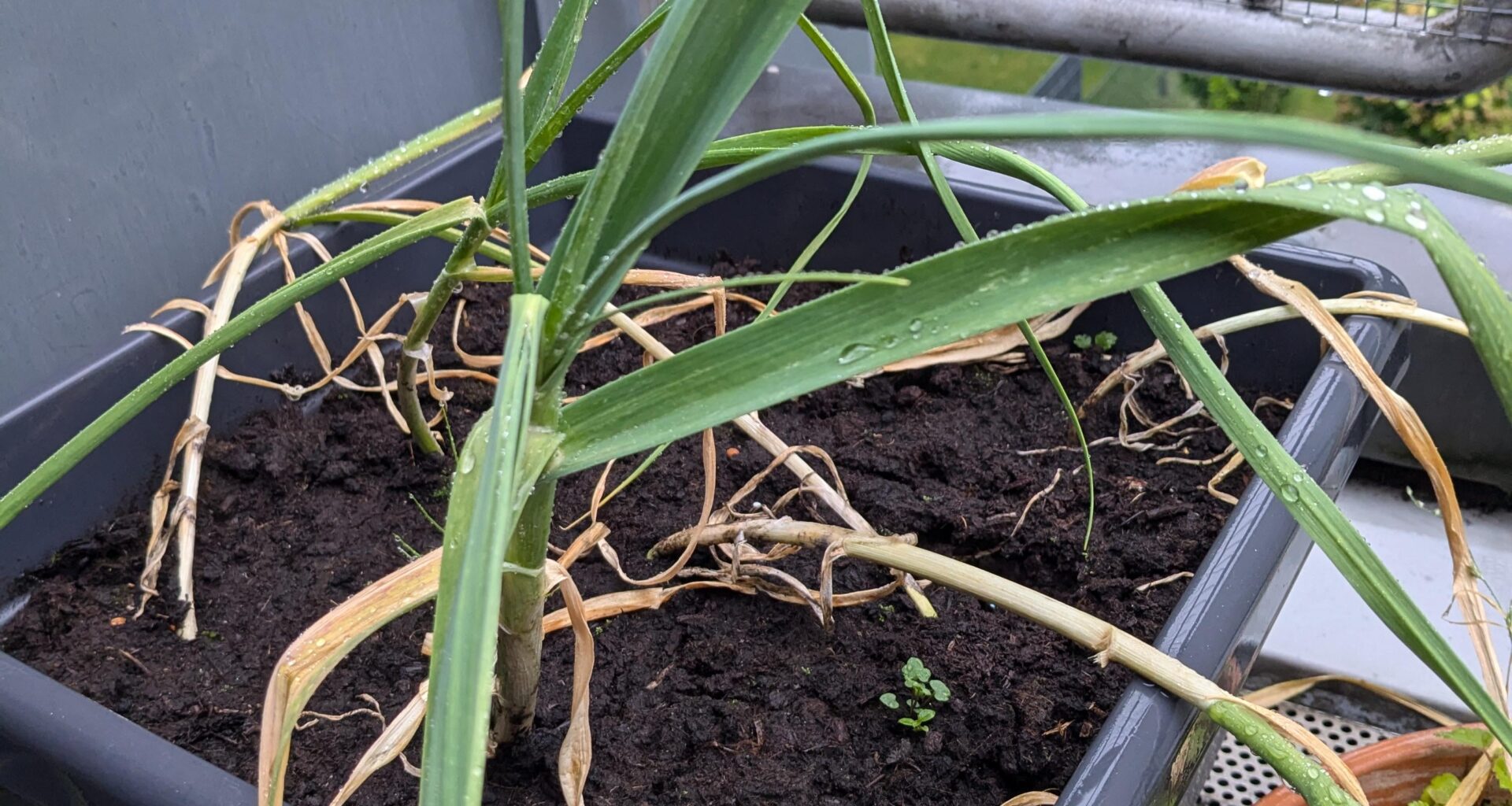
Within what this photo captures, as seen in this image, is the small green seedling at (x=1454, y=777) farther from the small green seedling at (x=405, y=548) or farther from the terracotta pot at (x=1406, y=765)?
the small green seedling at (x=405, y=548)

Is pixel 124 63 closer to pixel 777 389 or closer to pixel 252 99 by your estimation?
pixel 252 99

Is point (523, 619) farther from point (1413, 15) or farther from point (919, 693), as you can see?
point (1413, 15)

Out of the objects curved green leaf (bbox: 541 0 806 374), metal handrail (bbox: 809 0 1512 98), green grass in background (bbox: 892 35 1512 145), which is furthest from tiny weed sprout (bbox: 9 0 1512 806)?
green grass in background (bbox: 892 35 1512 145)

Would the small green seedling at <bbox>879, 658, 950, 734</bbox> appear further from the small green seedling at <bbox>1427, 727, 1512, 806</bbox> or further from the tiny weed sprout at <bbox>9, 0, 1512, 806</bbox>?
the small green seedling at <bbox>1427, 727, 1512, 806</bbox>

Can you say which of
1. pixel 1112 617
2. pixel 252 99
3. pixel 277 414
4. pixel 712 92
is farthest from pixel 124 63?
pixel 1112 617

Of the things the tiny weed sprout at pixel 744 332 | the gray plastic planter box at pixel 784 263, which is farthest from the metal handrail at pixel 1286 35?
the tiny weed sprout at pixel 744 332

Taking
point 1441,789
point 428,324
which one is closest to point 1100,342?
point 1441,789
